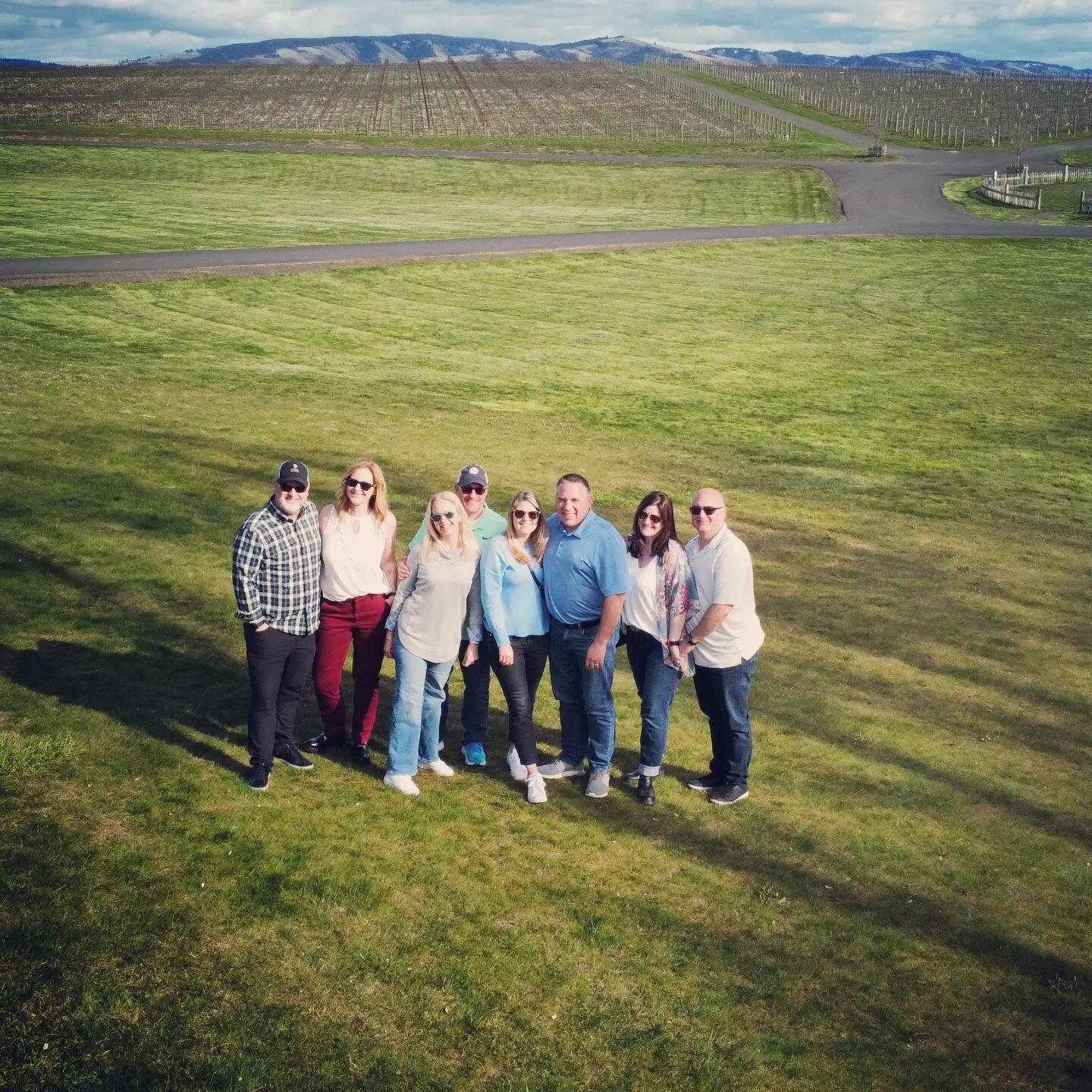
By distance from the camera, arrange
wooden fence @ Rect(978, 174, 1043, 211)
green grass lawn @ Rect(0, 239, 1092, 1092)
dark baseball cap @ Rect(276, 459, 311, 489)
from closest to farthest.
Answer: green grass lawn @ Rect(0, 239, 1092, 1092), dark baseball cap @ Rect(276, 459, 311, 489), wooden fence @ Rect(978, 174, 1043, 211)

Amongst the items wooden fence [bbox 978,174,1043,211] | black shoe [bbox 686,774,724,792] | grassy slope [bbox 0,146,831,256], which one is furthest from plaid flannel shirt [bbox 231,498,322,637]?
wooden fence [bbox 978,174,1043,211]

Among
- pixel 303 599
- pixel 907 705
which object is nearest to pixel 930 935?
pixel 907 705

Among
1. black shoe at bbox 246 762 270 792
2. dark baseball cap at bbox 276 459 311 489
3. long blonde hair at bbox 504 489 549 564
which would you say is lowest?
black shoe at bbox 246 762 270 792

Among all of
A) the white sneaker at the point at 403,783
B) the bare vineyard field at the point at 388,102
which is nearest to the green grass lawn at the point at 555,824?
the white sneaker at the point at 403,783

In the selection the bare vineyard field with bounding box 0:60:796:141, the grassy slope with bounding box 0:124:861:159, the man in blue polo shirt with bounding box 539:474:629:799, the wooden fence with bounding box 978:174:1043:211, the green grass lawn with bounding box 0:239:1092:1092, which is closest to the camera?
the green grass lawn with bounding box 0:239:1092:1092

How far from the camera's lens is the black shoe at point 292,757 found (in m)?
7.75

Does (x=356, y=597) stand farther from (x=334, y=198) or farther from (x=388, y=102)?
(x=388, y=102)

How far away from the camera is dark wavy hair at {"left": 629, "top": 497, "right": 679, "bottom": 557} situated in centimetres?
731

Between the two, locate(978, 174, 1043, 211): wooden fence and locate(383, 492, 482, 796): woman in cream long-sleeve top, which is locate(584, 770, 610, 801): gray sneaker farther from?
locate(978, 174, 1043, 211): wooden fence

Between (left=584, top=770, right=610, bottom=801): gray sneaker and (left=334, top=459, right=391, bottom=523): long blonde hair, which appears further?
(left=584, top=770, right=610, bottom=801): gray sneaker

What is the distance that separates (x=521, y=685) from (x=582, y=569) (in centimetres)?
89

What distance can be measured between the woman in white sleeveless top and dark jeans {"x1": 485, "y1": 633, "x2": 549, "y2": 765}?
849 millimetres

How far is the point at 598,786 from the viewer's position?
7750mm

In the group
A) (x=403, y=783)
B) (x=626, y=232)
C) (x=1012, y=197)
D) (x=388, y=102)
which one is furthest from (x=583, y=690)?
(x=388, y=102)
